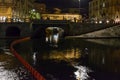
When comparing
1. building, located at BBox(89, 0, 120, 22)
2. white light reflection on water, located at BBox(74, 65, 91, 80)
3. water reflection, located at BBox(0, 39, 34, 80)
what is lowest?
white light reflection on water, located at BBox(74, 65, 91, 80)

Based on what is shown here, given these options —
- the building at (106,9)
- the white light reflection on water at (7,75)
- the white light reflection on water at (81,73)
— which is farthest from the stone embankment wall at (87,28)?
the white light reflection on water at (7,75)

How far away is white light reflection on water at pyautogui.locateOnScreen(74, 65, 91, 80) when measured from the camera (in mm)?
29505

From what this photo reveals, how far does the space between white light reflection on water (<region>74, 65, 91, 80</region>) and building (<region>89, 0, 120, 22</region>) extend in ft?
331

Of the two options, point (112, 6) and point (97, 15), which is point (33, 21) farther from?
point (97, 15)

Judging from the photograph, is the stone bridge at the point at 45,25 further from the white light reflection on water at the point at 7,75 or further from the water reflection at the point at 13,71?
the white light reflection on water at the point at 7,75

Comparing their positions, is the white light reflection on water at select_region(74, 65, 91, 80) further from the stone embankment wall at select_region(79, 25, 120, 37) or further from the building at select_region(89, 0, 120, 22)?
the building at select_region(89, 0, 120, 22)

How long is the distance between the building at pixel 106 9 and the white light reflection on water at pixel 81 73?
331 feet

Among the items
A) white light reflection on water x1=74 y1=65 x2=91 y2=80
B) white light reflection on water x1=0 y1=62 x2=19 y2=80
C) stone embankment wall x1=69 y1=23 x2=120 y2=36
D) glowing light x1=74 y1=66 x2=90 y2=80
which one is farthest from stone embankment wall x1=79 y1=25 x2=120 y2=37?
white light reflection on water x1=0 y1=62 x2=19 y2=80

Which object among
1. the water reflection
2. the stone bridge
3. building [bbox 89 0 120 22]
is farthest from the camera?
building [bbox 89 0 120 22]

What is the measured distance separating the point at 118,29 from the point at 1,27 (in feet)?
119

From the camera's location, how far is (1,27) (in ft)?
324

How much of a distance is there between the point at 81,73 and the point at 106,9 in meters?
124

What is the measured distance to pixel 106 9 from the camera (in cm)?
15250

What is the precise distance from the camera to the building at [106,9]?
459 feet
